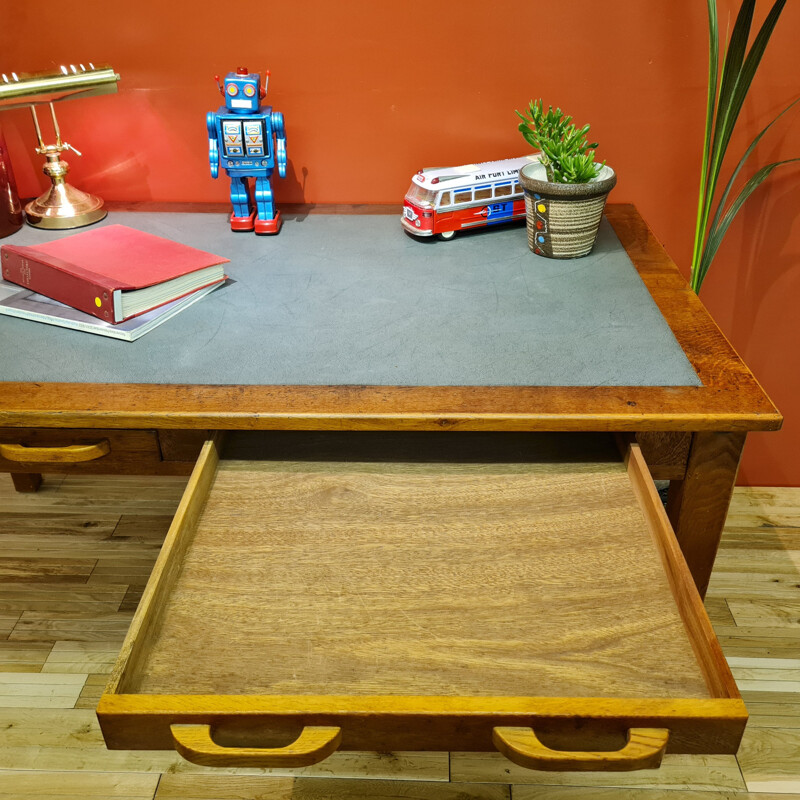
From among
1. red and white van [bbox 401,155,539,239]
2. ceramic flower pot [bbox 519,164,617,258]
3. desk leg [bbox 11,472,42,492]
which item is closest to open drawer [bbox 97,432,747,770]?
ceramic flower pot [bbox 519,164,617,258]

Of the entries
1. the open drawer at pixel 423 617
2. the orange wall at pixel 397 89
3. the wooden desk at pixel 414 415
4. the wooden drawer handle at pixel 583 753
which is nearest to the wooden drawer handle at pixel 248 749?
the open drawer at pixel 423 617

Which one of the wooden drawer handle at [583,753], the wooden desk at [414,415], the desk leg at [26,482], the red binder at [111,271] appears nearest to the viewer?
the wooden drawer handle at [583,753]

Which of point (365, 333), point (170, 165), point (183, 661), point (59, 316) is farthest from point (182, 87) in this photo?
point (183, 661)

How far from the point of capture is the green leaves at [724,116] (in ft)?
4.43

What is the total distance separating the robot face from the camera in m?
1.35

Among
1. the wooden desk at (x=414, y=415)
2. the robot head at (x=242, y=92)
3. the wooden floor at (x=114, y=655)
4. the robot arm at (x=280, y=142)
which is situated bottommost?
the wooden floor at (x=114, y=655)

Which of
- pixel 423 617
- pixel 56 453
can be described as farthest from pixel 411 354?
pixel 56 453

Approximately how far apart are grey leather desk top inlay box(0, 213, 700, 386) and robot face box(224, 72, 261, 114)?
0.23 m

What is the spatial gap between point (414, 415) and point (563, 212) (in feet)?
1.77

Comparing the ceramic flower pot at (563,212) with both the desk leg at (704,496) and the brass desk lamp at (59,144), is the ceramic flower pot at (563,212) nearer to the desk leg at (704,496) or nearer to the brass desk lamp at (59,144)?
the desk leg at (704,496)

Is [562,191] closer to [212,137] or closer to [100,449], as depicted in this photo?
[212,137]

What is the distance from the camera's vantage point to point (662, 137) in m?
1.60

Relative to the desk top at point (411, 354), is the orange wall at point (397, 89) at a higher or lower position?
higher

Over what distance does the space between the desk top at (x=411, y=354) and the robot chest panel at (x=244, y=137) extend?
17cm
